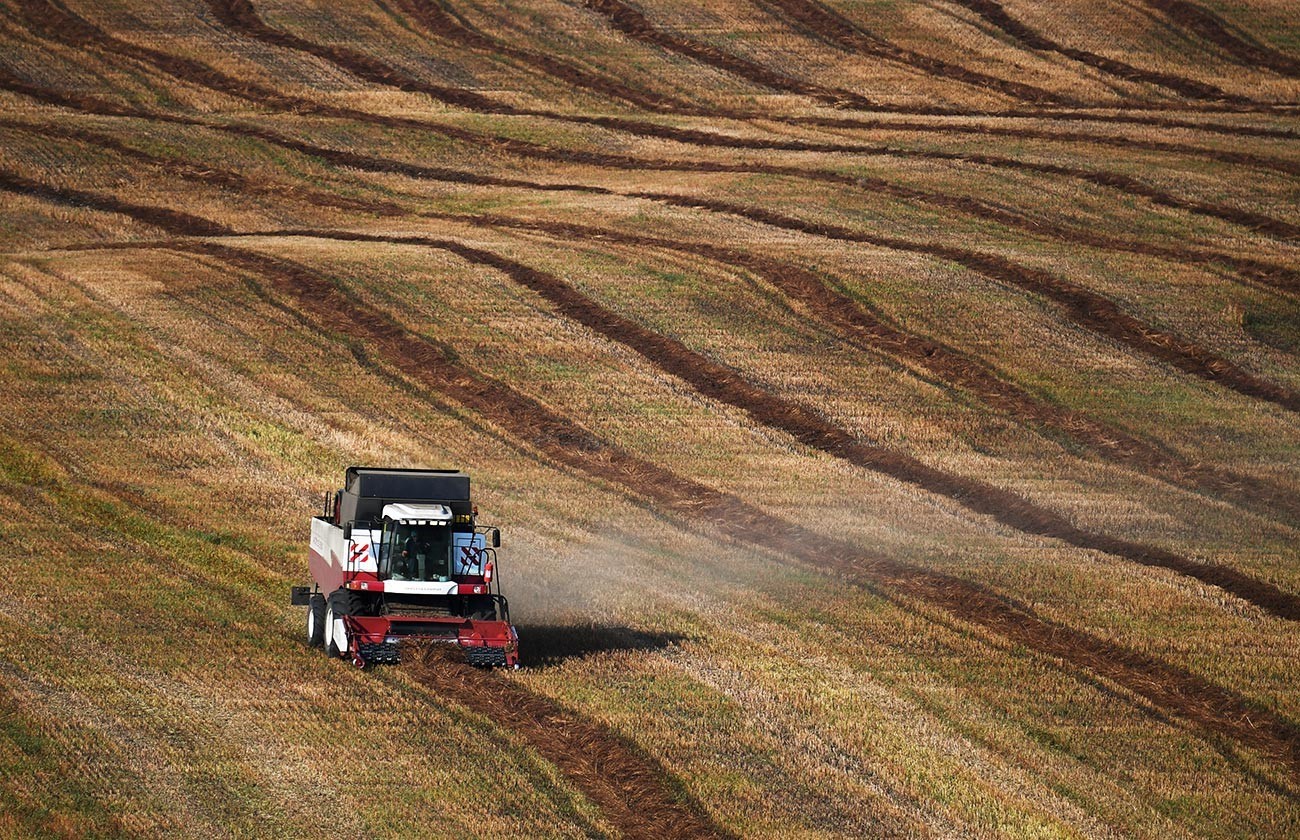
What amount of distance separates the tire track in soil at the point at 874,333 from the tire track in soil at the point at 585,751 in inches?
692

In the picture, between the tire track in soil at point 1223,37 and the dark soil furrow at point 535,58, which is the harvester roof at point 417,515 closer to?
the dark soil furrow at point 535,58

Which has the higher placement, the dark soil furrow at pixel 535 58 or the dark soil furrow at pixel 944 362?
the dark soil furrow at pixel 535 58

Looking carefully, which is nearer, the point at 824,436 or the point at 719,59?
the point at 824,436

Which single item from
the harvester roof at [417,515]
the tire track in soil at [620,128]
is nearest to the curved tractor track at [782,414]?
the tire track in soil at [620,128]

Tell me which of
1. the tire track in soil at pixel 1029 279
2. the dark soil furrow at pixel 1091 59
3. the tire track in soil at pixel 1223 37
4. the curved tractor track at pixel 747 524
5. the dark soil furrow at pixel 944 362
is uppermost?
the tire track in soil at pixel 1223 37

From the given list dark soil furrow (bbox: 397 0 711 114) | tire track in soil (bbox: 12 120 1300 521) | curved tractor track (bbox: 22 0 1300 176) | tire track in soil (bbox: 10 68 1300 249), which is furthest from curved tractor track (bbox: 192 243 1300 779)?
dark soil furrow (bbox: 397 0 711 114)

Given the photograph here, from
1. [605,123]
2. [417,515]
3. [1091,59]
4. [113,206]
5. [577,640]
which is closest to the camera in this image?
[417,515]

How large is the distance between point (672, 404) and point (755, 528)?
6702 millimetres

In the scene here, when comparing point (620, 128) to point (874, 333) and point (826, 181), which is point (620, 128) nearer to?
point (826, 181)

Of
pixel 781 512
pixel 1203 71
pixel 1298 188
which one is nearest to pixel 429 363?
pixel 781 512

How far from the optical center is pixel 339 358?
36.7 m

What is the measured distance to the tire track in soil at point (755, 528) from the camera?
21.1 meters

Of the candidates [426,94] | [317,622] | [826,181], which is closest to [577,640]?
[317,622]

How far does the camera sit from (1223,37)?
218ft
